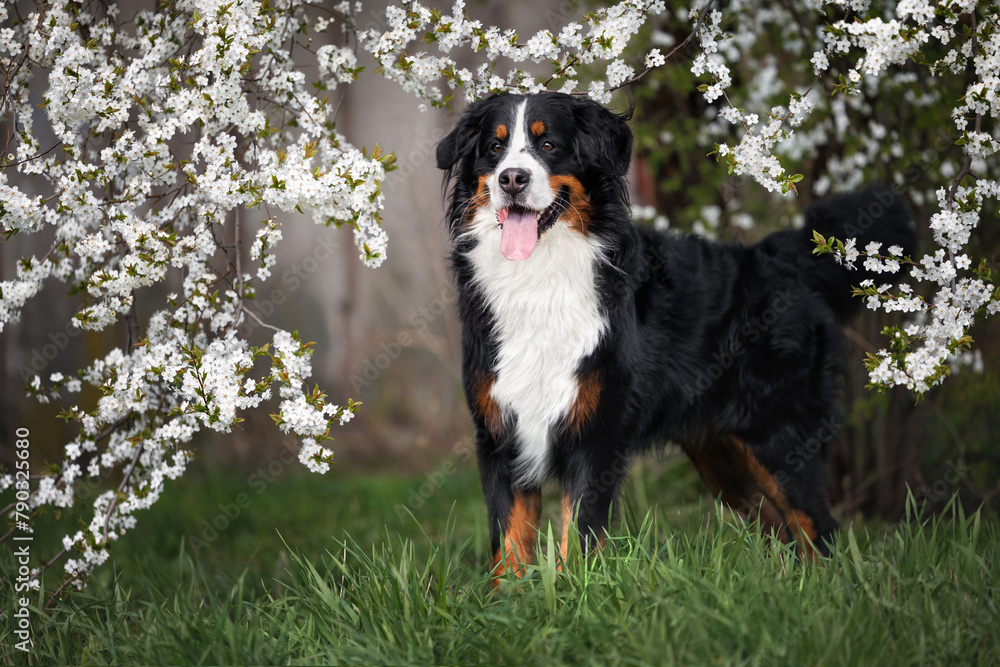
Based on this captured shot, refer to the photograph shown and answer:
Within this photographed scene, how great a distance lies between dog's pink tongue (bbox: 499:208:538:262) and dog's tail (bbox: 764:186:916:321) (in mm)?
1287

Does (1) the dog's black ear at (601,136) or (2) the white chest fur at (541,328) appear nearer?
(2) the white chest fur at (541,328)

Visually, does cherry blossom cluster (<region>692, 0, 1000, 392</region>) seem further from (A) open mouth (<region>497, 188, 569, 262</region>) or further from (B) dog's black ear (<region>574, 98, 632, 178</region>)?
(A) open mouth (<region>497, 188, 569, 262</region>)

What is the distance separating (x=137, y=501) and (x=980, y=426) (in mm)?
4427

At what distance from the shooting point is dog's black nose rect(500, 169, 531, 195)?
293 centimetres

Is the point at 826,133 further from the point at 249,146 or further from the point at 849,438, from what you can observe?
the point at 249,146

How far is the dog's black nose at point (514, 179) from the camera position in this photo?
2930 mm

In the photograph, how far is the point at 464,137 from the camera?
11.0 feet

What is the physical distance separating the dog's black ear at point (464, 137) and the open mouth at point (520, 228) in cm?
39

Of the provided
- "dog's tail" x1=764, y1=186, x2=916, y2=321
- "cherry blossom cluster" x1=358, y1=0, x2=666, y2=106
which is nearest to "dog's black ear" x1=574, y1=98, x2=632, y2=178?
"cherry blossom cluster" x1=358, y1=0, x2=666, y2=106

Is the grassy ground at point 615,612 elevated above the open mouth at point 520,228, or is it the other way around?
the open mouth at point 520,228

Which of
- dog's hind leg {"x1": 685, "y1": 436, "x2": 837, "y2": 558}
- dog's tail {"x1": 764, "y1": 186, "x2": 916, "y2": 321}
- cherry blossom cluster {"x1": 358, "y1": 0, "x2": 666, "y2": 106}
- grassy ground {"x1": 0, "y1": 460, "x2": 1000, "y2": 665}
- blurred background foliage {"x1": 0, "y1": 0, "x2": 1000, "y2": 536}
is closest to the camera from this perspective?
grassy ground {"x1": 0, "y1": 460, "x2": 1000, "y2": 665}

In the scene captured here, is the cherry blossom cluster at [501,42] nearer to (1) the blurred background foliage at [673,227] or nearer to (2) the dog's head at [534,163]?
(2) the dog's head at [534,163]

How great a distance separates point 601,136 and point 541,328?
799mm

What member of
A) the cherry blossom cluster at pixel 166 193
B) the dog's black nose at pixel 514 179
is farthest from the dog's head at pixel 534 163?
the cherry blossom cluster at pixel 166 193
